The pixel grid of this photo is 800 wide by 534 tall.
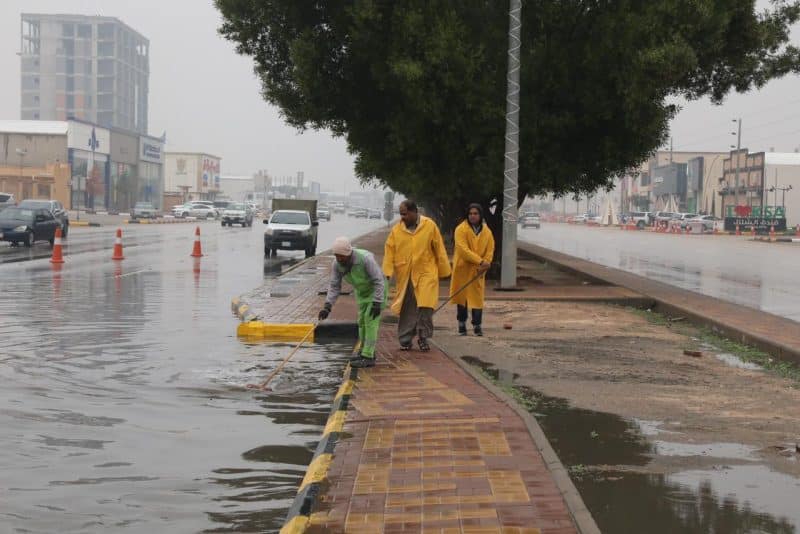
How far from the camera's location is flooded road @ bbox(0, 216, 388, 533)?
6.15m

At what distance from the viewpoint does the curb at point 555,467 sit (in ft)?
17.0

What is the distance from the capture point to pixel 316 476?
6160mm

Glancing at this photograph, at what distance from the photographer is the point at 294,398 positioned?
31.3 ft

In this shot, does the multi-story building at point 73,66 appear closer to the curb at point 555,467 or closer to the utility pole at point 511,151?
the utility pole at point 511,151

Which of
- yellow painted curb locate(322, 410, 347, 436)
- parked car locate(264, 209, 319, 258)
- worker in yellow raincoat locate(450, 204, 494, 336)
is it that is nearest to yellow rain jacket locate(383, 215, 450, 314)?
worker in yellow raincoat locate(450, 204, 494, 336)

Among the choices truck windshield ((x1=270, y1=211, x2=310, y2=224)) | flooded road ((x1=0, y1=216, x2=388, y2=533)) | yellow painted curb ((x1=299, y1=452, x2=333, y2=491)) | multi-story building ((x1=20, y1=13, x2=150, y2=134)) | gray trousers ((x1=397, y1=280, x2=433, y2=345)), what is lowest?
flooded road ((x1=0, y1=216, x2=388, y2=533))

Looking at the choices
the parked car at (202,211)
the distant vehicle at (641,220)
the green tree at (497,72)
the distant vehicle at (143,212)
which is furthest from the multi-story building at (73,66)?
the green tree at (497,72)

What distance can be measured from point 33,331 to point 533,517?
9955 millimetres

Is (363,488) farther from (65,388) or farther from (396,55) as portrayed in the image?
(396,55)

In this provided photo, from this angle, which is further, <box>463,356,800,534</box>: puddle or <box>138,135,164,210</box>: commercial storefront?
<box>138,135,164,210</box>: commercial storefront

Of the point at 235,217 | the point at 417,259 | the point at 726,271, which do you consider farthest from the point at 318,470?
the point at 235,217

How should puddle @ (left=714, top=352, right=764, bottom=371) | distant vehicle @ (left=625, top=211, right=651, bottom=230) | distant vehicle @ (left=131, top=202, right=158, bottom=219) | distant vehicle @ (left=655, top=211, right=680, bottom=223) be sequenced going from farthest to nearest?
distant vehicle @ (left=625, top=211, right=651, bottom=230) < distant vehicle @ (left=655, top=211, right=680, bottom=223) < distant vehicle @ (left=131, top=202, right=158, bottom=219) < puddle @ (left=714, top=352, right=764, bottom=371)

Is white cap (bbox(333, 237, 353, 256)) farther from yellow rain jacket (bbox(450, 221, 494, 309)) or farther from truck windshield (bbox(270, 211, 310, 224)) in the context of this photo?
truck windshield (bbox(270, 211, 310, 224))

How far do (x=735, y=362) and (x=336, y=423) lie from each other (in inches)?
230
